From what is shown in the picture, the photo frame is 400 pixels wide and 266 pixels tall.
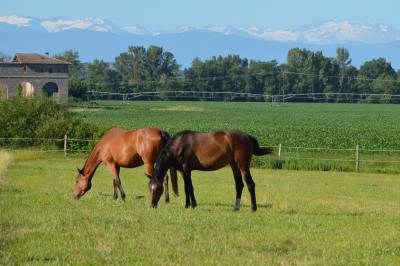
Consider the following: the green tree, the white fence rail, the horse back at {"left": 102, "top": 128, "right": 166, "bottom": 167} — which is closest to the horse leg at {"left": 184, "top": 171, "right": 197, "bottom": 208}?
the horse back at {"left": 102, "top": 128, "right": 166, "bottom": 167}

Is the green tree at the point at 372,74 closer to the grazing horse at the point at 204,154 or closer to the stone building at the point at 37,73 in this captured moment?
the stone building at the point at 37,73

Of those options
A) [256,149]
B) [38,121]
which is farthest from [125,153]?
[38,121]

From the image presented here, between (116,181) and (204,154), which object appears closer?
(204,154)

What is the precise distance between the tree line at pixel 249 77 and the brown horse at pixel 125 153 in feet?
456

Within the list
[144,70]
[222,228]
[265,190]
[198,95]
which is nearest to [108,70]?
[144,70]

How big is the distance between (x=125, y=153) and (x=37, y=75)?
3521 inches

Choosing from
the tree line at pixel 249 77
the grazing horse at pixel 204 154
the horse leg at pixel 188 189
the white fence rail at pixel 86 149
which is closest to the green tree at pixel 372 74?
the tree line at pixel 249 77

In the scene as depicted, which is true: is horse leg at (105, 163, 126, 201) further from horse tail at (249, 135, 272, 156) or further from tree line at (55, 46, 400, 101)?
tree line at (55, 46, 400, 101)

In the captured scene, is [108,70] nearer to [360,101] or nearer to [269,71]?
[269,71]

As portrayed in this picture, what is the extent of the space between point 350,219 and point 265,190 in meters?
10.8

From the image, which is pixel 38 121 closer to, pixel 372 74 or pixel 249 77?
pixel 249 77

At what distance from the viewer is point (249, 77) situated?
558ft

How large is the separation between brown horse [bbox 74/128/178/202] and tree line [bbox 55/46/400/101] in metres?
139

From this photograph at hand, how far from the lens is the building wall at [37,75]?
10631 cm
